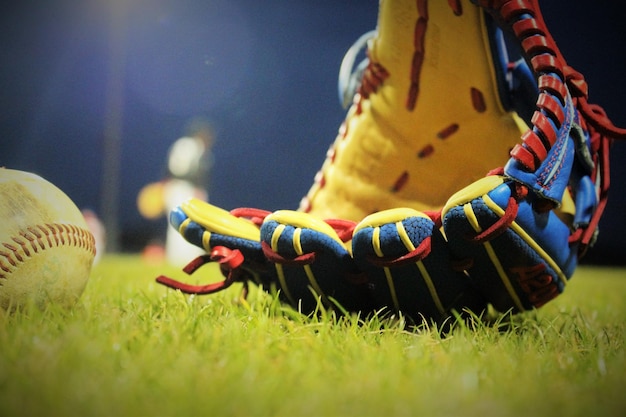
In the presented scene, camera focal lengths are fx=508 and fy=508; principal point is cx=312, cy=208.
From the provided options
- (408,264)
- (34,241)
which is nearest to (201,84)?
(34,241)

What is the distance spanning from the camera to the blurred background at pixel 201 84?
1777 millimetres

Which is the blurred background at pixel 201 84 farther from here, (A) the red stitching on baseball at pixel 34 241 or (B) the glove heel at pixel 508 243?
(A) the red stitching on baseball at pixel 34 241

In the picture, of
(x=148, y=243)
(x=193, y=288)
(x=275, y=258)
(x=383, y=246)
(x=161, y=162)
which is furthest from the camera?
(x=161, y=162)

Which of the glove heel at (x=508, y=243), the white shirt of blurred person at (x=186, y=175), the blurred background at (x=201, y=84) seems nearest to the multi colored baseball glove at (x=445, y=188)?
the glove heel at (x=508, y=243)

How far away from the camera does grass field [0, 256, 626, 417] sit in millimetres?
492

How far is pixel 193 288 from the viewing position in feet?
3.52

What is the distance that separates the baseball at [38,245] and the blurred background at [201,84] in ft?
3.27

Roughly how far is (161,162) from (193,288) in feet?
27.6

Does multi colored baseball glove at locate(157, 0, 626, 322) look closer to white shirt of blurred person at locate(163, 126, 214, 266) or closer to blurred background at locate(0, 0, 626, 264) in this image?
blurred background at locate(0, 0, 626, 264)

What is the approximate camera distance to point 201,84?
108 inches

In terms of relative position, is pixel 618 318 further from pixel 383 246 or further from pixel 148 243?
pixel 148 243

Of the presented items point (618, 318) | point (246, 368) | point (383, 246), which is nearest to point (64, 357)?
point (246, 368)

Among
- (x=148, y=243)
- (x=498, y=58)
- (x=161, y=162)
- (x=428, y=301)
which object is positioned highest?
→ (x=498, y=58)

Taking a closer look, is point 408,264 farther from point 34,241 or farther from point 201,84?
point 201,84
